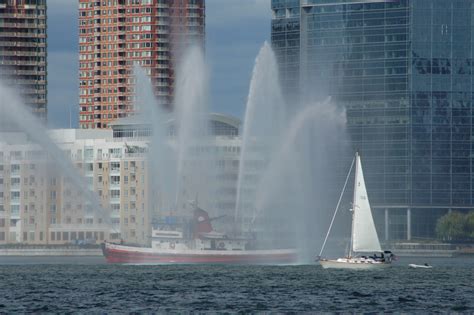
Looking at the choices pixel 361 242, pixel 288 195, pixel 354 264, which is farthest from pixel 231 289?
pixel 288 195

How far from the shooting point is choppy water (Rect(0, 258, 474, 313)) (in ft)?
315

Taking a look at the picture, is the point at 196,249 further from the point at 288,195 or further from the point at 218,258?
the point at 288,195

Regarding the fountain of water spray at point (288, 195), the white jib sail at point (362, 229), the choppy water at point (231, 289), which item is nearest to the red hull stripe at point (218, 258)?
the fountain of water spray at point (288, 195)

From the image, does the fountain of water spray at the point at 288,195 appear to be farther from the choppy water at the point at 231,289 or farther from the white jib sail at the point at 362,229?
the white jib sail at the point at 362,229

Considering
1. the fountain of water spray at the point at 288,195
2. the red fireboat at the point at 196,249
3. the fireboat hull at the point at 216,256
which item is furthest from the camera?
the fountain of water spray at the point at 288,195

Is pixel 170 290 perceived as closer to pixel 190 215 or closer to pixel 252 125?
pixel 252 125

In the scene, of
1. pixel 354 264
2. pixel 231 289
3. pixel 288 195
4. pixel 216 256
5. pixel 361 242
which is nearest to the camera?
pixel 231 289

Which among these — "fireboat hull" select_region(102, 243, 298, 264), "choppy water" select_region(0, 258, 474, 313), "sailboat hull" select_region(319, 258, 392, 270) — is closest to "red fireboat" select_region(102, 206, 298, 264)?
"fireboat hull" select_region(102, 243, 298, 264)

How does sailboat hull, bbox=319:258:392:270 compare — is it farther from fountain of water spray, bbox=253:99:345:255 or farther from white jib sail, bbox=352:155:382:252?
fountain of water spray, bbox=253:99:345:255

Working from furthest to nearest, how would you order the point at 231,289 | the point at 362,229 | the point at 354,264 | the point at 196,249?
the point at 196,249 < the point at 362,229 < the point at 354,264 < the point at 231,289

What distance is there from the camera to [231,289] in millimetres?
112375

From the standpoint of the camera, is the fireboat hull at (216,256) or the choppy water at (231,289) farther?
the fireboat hull at (216,256)

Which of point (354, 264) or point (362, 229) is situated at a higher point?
point (362, 229)

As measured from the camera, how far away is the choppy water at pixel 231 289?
95.9 metres
